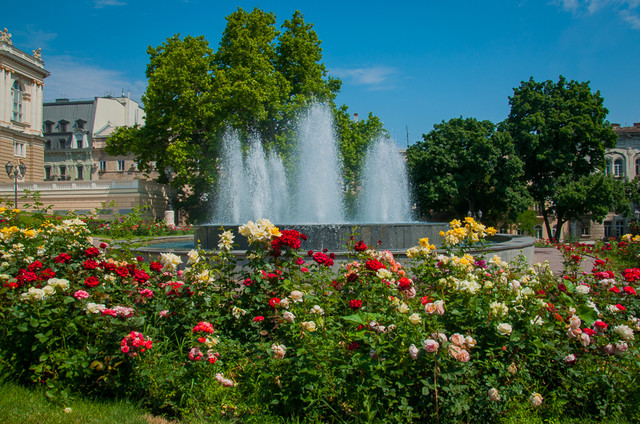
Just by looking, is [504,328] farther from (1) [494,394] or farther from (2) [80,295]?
(2) [80,295]

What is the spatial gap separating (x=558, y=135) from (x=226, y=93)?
24777 millimetres

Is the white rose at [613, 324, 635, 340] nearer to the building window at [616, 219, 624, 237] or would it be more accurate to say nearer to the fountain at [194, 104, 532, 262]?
the fountain at [194, 104, 532, 262]

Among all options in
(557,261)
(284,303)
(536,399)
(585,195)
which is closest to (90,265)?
(284,303)

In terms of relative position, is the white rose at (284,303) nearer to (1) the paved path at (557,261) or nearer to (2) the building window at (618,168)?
(1) the paved path at (557,261)

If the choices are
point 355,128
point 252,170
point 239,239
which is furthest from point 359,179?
point 239,239

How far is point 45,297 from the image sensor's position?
11.7 feet

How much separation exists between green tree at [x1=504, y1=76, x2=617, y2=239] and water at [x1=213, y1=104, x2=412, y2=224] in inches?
643

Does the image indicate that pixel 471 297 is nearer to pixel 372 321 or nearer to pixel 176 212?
pixel 372 321

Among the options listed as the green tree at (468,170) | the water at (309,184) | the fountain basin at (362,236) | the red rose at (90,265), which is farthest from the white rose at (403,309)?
the green tree at (468,170)

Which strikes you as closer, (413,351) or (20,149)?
(413,351)

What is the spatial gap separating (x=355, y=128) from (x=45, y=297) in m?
29.0

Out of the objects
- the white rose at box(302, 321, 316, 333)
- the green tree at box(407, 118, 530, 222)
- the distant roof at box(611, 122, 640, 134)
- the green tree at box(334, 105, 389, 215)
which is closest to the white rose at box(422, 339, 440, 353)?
the white rose at box(302, 321, 316, 333)

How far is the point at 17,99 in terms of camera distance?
43.2 meters

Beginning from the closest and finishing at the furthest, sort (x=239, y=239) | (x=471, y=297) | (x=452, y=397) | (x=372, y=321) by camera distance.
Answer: (x=452, y=397) → (x=372, y=321) → (x=471, y=297) → (x=239, y=239)
